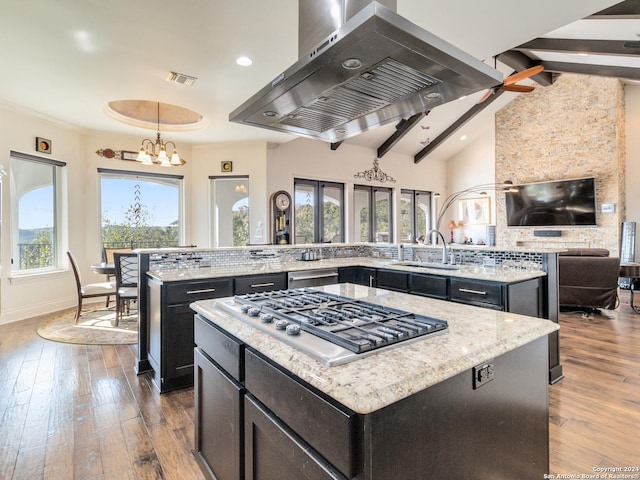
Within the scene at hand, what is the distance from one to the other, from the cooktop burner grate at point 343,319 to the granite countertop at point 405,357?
39mm

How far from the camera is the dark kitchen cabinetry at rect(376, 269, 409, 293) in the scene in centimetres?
315

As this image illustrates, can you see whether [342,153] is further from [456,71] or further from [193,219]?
[456,71]

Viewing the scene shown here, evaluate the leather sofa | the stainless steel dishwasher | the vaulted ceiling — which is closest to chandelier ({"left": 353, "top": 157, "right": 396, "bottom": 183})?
the vaulted ceiling

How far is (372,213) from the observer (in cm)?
852

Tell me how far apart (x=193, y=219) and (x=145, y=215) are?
0.84 meters

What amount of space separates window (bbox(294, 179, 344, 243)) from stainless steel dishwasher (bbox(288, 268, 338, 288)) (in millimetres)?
3671

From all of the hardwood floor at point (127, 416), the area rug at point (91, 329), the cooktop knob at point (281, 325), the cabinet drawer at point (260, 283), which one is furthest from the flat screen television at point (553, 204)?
the cooktop knob at point (281, 325)

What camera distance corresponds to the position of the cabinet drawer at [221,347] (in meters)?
1.23

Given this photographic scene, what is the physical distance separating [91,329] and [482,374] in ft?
15.2

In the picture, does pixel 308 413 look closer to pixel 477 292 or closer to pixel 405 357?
pixel 405 357

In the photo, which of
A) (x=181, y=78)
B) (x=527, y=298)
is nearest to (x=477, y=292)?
(x=527, y=298)

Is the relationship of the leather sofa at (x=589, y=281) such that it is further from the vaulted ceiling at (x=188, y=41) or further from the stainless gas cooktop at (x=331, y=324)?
the stainless gas cooktop at (x=331, y=324)

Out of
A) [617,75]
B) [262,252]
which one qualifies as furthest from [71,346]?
[617,75]

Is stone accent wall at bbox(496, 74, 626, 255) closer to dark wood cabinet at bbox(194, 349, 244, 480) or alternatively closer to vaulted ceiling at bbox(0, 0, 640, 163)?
vaulted ceiling at bbox(0, 0, 640, 163)
